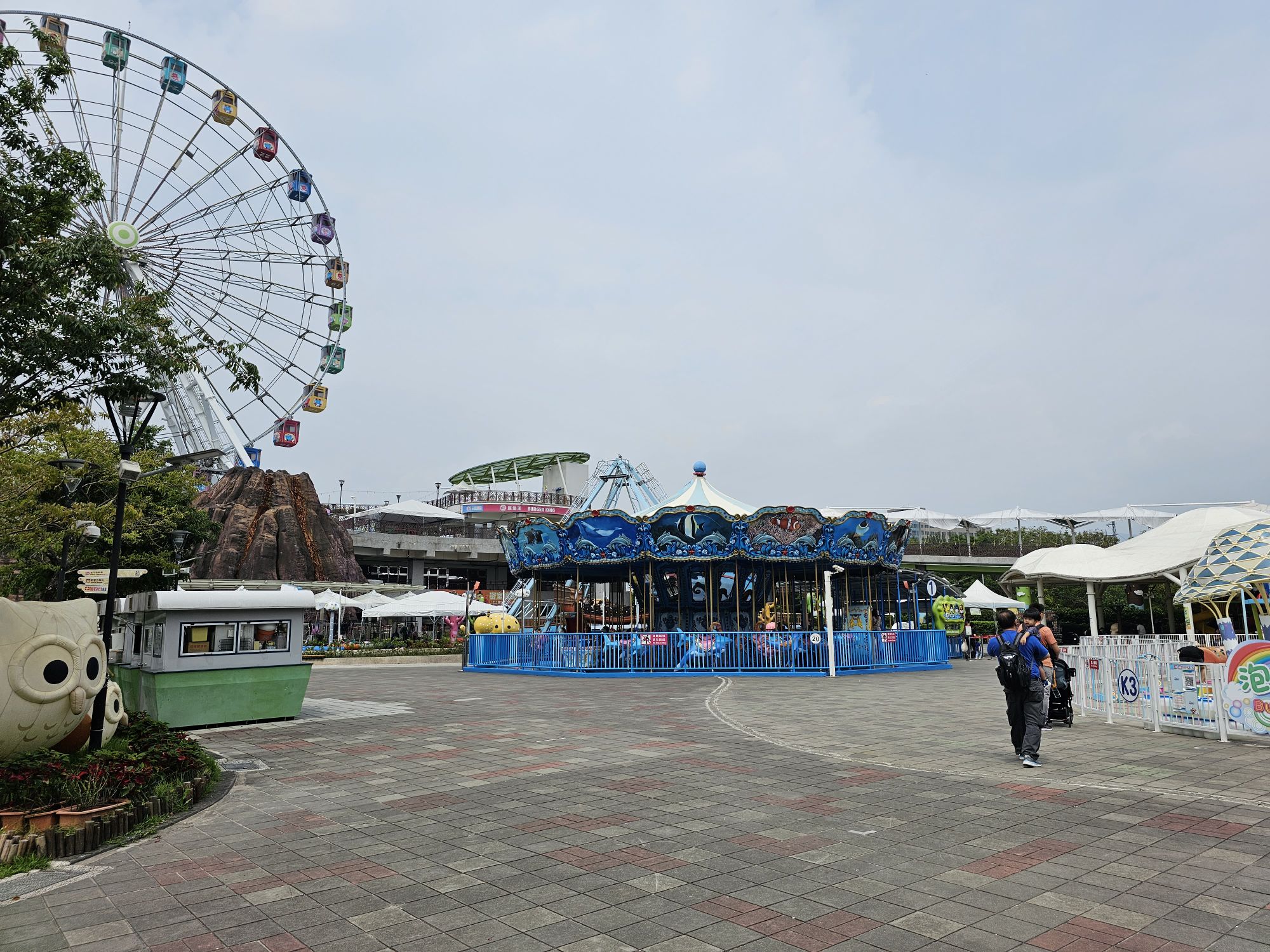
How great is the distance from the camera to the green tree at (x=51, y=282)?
22.8 ft

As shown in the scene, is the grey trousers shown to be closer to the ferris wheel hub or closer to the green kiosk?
the green kiosk

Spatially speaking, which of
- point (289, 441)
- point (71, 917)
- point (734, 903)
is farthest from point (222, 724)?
point (289, 441)

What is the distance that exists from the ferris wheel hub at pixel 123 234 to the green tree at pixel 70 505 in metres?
6.59

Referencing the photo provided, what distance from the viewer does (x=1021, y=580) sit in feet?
112

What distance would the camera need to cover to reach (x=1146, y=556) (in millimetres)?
28422

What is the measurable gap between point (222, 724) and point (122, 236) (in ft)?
67.6

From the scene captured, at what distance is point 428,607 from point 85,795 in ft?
82.9

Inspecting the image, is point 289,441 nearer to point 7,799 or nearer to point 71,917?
point 7,799

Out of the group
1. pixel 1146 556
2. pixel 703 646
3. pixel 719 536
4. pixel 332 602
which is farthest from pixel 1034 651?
pixel 332 602

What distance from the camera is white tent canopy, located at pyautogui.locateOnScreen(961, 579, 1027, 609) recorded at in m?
33.4

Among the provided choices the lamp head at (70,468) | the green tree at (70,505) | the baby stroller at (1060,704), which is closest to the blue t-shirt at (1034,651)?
the baby stroller at (1060,704)

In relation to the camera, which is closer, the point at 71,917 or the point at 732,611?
the point at 71,917

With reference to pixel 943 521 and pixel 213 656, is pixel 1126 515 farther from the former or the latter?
pixel 213 656

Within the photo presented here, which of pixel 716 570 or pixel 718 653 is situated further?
pixel 716 570
